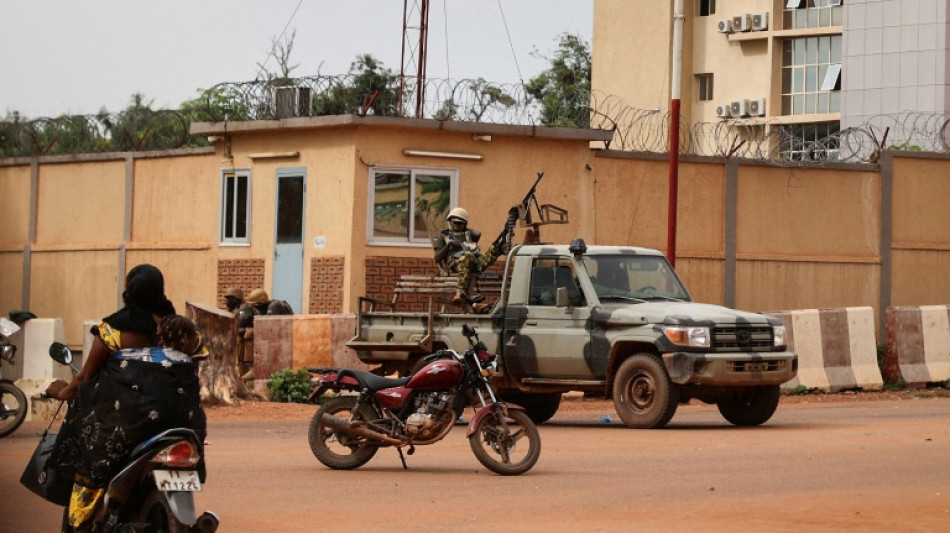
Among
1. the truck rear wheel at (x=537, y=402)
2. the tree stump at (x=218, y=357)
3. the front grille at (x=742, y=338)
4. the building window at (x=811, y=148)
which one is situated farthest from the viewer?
the building window at (x=811, y=148)

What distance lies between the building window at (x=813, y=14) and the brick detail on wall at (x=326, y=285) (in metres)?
38.1

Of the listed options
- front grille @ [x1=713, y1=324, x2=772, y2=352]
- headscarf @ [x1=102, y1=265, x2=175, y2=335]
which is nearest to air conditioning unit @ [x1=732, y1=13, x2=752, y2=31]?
front grille @ [x1=713, y1=324, x2=772, y2=352]

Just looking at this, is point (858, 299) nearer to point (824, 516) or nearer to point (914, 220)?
point (914, 220)

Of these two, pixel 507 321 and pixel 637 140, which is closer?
pixel 507 321

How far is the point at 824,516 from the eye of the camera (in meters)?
10.6

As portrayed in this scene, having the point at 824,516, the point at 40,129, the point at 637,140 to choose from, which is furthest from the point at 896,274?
the point at 824,516

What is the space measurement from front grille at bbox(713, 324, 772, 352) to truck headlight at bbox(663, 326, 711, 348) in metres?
0.11

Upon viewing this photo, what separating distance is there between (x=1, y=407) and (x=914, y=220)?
18.0 meters

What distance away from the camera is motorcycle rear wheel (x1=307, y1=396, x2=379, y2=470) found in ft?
44.5

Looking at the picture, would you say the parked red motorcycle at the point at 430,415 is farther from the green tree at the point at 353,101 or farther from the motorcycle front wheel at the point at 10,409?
the green tree at the point at 353,101

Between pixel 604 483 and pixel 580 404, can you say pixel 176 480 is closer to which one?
pixel 604 483

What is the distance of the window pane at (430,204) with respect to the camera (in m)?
25.7

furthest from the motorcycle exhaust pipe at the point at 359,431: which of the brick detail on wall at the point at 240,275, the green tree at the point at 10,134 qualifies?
the green tree at the point at 10,134

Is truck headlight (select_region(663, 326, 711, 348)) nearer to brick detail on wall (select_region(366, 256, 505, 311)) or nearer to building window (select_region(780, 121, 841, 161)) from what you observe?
brick detail on wall (select_region(366, 256, 505, 311))
